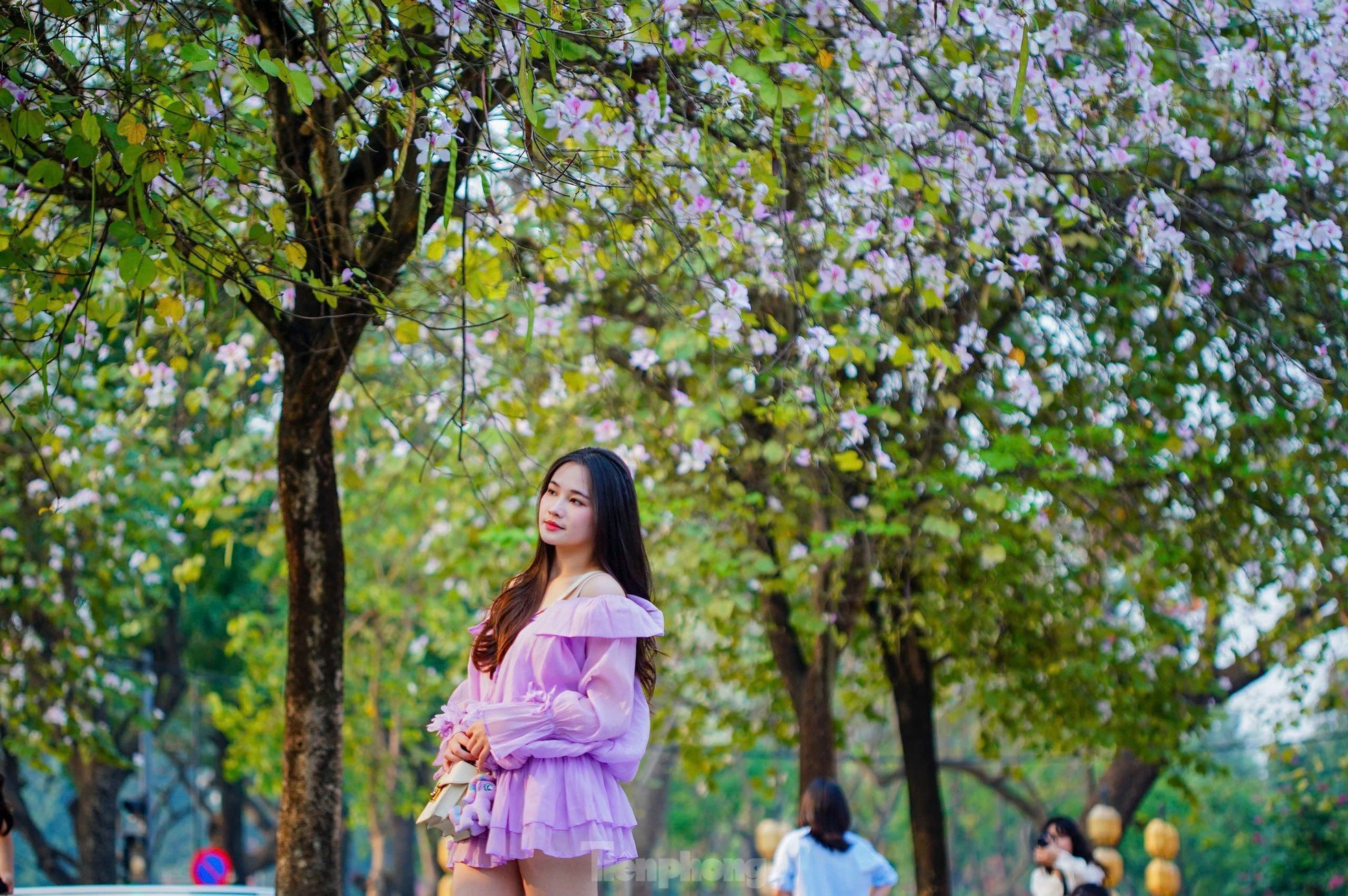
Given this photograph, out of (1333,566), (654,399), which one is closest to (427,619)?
(654,399)

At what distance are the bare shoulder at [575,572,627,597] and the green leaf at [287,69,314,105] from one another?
1.34 metres

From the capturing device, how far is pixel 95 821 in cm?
1479

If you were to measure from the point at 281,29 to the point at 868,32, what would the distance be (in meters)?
1.98

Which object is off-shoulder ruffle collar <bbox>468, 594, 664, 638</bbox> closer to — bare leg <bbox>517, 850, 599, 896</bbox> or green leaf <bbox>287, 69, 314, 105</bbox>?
bare leg <bbox>517, 850, 599, 896</bbox>

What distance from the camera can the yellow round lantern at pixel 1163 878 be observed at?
9.52 meters

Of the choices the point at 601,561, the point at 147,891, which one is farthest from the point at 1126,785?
the point at 601,561

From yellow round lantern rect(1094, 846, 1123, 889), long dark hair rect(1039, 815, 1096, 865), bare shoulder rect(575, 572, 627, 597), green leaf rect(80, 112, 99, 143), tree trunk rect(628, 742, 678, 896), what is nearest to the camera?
green leaf rect(80, 112, 99, 143)

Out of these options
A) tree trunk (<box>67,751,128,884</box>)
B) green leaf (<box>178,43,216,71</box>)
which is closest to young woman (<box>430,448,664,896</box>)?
green leaf (<box>178,43,216,71</box>)

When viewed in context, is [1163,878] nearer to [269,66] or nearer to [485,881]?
[485,881]

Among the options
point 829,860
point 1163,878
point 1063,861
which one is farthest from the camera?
point 1163,878

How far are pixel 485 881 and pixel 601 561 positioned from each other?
0.83 m

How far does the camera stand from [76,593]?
11617mm

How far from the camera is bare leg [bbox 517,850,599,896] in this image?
3.38m

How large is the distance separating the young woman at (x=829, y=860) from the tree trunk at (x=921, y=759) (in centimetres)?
281
